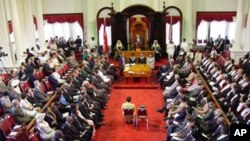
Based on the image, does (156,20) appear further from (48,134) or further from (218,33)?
(48,134)

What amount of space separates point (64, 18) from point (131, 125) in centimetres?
1250

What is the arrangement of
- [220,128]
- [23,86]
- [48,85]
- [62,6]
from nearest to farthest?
1. [220,128]
2. [23,86]
3. [48,85]
4. [62,6]

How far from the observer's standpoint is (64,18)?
20.0 metres

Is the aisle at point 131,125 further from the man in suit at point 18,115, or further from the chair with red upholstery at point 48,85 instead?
the chair with red upholstery at point 48,85

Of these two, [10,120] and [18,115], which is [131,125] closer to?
[18,115]

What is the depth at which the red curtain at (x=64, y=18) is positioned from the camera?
A: 19.9 meters

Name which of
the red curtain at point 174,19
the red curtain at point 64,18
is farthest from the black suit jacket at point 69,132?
the red curtain at point 64,18

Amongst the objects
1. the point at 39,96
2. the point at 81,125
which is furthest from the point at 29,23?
the point at 81,125

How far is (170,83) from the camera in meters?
11.8

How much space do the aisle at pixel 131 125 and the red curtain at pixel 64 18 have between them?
8975mm

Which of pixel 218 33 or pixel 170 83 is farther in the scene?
pixel 218 33

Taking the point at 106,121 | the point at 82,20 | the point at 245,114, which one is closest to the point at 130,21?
the point at 82,20

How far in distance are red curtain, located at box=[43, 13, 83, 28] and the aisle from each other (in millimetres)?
8975

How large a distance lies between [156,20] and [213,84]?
7.97 m
